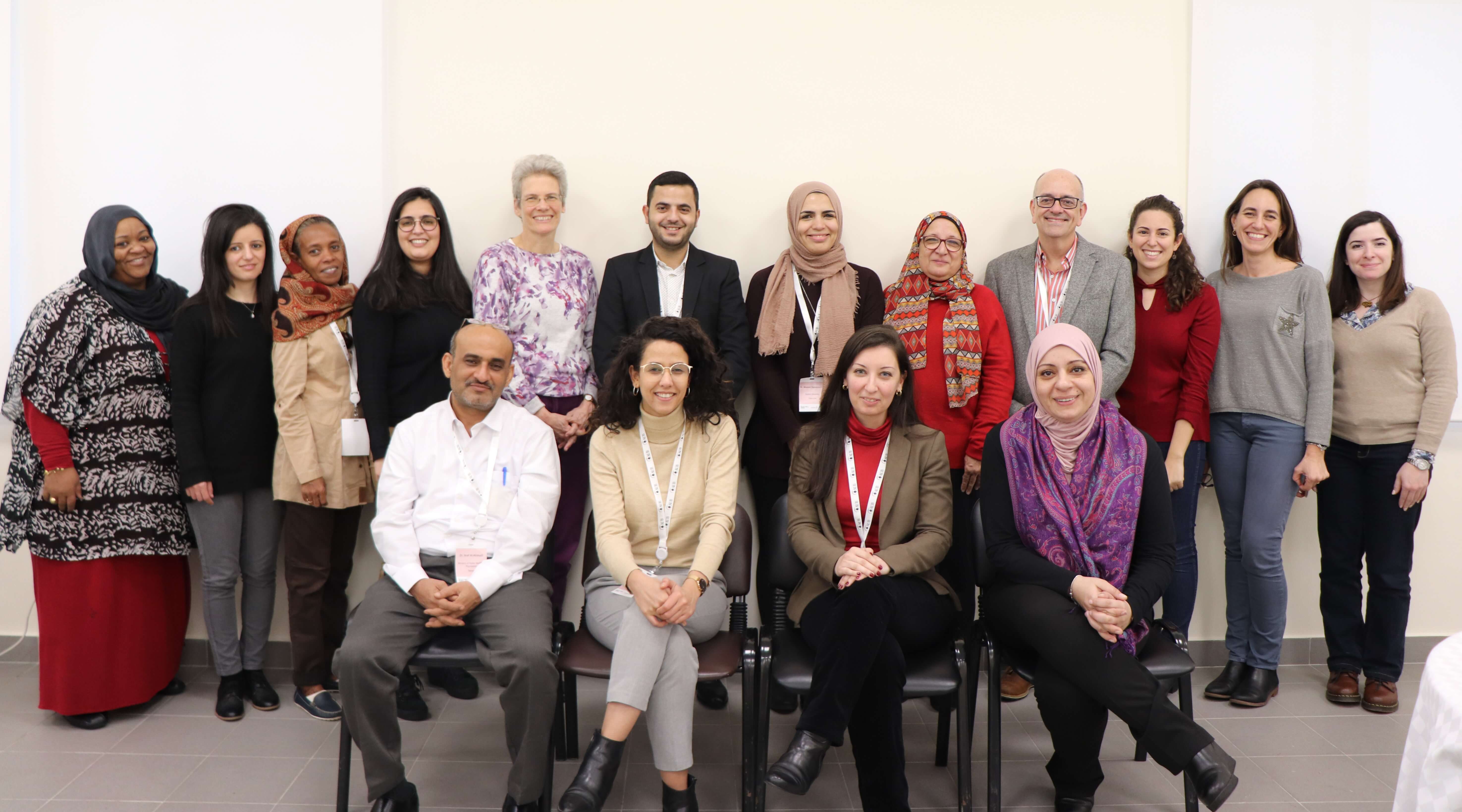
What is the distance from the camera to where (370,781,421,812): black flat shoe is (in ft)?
8.42

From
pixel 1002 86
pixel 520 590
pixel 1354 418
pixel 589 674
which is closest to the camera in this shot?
pixel 589 674

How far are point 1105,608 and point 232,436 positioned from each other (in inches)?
116

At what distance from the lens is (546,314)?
11.1ft

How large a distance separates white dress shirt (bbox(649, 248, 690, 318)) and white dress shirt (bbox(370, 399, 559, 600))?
2.55 feet

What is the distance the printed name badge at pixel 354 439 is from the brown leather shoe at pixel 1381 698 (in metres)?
3.81

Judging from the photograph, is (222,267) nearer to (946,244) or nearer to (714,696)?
(714,696)

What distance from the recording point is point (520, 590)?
275 cm

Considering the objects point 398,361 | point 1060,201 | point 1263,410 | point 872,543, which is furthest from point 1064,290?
point 398,361

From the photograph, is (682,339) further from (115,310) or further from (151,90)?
(151,90)

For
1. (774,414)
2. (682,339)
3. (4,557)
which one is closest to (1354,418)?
(774,414)

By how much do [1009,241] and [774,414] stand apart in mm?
1269

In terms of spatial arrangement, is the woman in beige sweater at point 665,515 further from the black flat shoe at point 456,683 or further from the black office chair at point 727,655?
the black flat shoe at point 456,683

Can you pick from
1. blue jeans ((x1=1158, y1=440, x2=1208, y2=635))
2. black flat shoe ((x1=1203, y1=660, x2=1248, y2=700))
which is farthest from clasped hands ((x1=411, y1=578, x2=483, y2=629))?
black flat shoe ((x1=1203, y1=660, x2=1248, y2=700))

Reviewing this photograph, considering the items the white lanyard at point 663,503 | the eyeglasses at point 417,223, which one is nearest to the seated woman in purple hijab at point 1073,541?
the white lanyard at point 663,503
